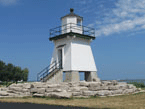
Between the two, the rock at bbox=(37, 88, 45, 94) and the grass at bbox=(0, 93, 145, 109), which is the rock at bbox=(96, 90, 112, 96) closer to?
the grass at bbox=(0, 93, 145, 109)

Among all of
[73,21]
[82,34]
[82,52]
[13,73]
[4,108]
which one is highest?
[73,21]

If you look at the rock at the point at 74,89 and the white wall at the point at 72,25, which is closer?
the rock at the point at 74,89

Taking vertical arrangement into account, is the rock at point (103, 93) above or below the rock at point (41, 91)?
below

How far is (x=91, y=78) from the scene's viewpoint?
74.7 feet

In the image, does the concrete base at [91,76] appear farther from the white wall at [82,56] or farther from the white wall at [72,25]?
the white wall at [72,25]

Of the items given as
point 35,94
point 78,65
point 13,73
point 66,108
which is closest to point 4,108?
point 66,108

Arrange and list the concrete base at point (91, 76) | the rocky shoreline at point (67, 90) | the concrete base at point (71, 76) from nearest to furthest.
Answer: the rocky shoreline at point (67, 90) → the concrete base at point (71, 76) → the concrete base at point (91, 76)

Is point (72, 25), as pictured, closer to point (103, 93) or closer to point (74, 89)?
point (74, 89)

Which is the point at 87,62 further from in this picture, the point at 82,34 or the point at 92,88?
the point at 92,88

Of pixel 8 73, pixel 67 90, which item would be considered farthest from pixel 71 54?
pixel 8 73

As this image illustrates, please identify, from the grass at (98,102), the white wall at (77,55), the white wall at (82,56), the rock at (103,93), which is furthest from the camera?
the white wall at (82,56)

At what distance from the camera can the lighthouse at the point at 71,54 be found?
21.1 m

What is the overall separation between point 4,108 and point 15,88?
7183 mm

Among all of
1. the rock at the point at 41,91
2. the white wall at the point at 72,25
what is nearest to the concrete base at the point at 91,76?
the white wall at the point at 72,25
